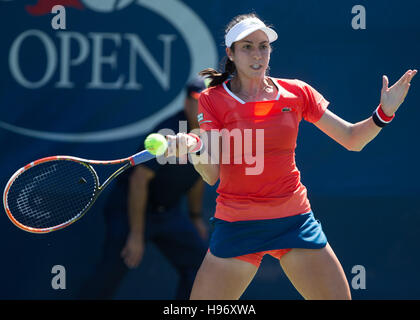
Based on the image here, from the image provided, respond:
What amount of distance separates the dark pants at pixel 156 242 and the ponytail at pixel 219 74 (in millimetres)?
1415

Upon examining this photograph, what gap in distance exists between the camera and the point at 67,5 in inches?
159

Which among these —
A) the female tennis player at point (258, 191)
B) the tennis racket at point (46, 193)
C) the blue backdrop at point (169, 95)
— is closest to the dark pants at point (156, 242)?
the blue backdrop at point (169, 95)

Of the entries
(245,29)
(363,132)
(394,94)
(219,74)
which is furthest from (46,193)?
(394,94)

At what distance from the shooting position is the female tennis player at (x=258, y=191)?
2.71 metres

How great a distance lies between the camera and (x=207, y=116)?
2.75 meters

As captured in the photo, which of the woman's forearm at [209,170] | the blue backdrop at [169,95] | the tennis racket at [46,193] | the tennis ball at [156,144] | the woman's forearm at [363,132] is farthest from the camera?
the blue backdrop at [169,95]

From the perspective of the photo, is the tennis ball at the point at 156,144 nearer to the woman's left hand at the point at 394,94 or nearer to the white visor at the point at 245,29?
the white visor at the point at 245,29

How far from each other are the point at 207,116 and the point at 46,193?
1.47 m

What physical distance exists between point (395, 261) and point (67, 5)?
2587 mm

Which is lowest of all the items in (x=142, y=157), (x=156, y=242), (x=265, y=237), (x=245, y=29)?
(x=156, y=242)

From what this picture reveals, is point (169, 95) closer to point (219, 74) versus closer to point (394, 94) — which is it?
point (219, 74)

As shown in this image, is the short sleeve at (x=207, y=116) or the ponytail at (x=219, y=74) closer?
the short sleeve at (x=207, y=116)
